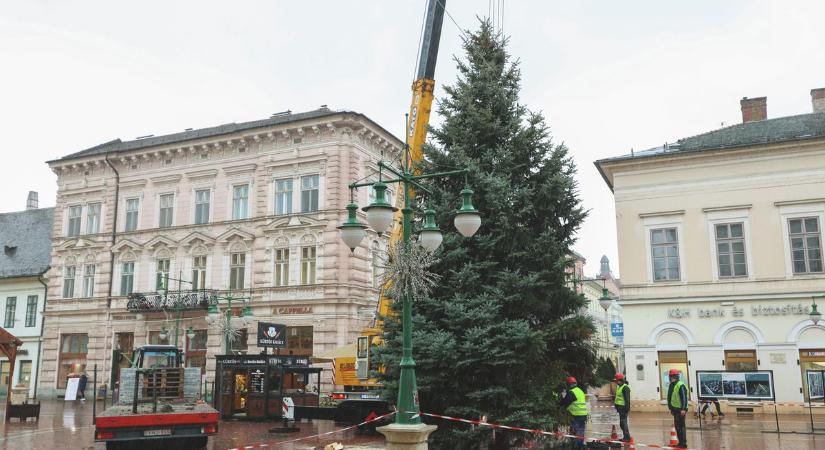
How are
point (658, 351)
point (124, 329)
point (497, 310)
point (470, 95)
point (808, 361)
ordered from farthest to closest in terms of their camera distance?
point (124, 329)
point (658, 351)
point (808, 361)
point (470, 95)
point (497, 310)

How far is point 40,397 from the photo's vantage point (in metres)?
38.6

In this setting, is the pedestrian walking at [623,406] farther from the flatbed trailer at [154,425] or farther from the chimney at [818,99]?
the chimney at [818,99]

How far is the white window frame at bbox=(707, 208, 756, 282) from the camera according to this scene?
1041 inches

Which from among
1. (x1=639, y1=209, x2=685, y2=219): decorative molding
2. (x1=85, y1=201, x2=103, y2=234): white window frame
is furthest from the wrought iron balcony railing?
(x1=639, y1=209, x2=685, y2=219): decorative molding

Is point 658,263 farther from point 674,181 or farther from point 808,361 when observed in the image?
point 808,361

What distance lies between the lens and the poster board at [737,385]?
23.8 metres

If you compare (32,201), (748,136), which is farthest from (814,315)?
(32,201)

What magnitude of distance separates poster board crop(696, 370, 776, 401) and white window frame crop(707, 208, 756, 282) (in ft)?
13.3

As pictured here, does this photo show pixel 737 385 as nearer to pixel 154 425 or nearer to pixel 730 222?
pixel 730 222

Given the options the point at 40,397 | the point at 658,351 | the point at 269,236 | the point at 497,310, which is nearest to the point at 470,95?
the point at 497,310

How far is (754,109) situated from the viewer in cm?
3067

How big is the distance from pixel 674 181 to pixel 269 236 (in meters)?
18.7

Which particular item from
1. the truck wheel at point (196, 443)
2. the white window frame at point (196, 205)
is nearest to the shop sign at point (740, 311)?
the truck wheel at point (196, 443)

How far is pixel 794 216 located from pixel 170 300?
93.0 feet
